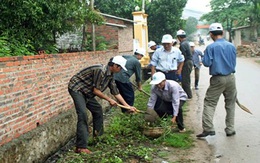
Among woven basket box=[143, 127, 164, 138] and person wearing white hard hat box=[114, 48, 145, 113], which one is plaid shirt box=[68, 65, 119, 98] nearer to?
woven basket box=[143, 127, 164, 138]

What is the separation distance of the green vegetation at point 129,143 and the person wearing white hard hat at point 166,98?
225mm

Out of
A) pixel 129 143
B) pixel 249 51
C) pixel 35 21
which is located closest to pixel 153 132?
pixel 129 143

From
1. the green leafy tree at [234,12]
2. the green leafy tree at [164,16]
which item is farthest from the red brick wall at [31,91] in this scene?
the green leafy tree at [234,12]

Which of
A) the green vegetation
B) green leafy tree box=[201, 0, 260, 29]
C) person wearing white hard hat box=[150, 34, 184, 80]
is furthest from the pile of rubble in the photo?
the green vegetation

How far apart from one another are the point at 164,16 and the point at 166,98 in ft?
72.4

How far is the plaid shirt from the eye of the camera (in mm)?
5567

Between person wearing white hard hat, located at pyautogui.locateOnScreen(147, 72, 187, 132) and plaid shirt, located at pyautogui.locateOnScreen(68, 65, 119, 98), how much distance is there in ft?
2.94

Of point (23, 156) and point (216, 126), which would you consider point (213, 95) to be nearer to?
point (216, 126)

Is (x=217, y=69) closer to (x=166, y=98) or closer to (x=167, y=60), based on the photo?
(x=166, y=98)

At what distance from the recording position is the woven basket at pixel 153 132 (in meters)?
6.19

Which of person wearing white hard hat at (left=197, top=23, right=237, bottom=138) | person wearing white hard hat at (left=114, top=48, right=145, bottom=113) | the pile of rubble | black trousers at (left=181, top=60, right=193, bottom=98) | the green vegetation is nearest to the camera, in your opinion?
the green vegetation

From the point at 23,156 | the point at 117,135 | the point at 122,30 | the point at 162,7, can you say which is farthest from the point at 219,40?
the point at 162,7

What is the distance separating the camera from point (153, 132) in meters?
6.21

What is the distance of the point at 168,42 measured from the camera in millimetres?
8062
